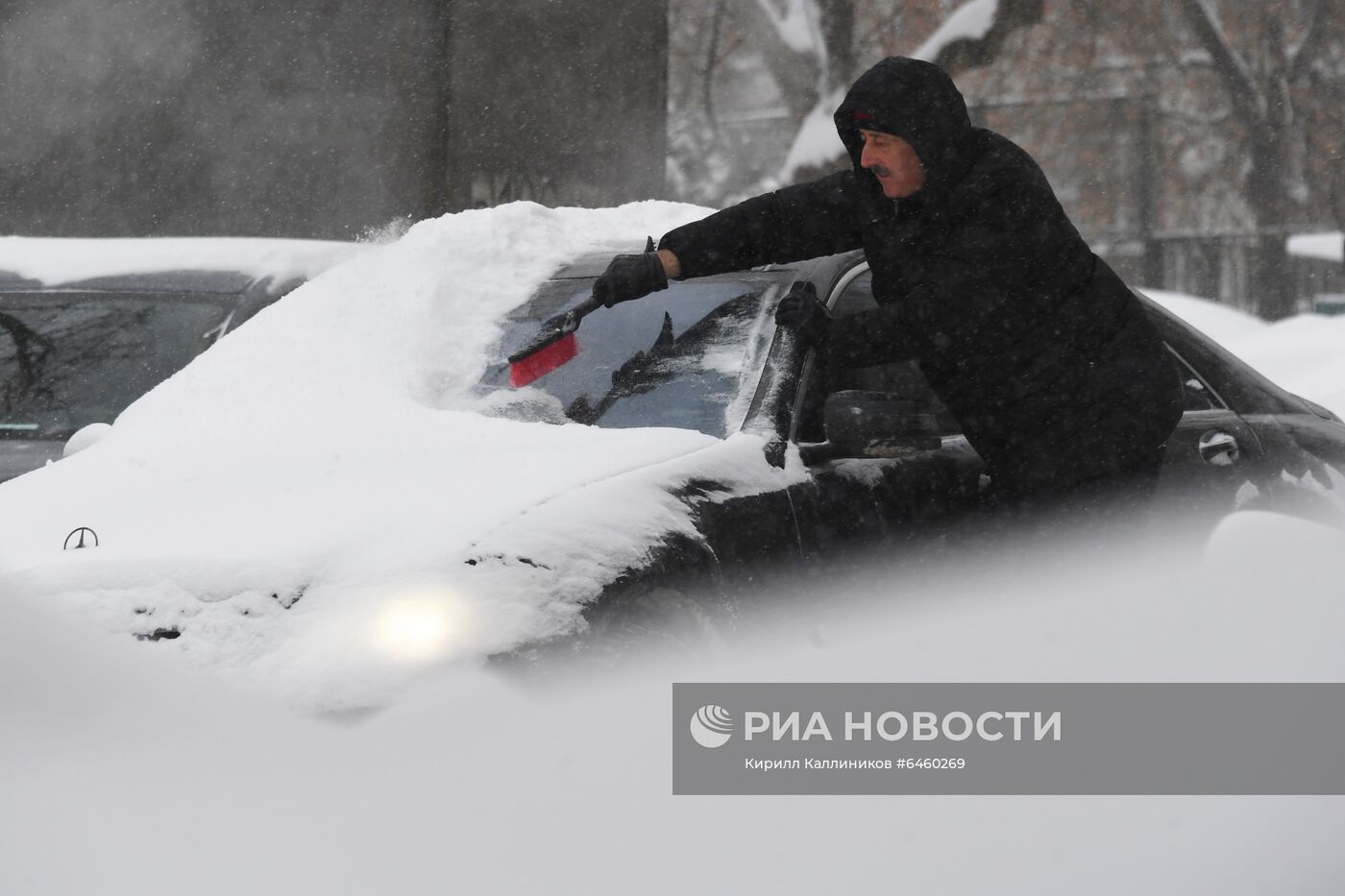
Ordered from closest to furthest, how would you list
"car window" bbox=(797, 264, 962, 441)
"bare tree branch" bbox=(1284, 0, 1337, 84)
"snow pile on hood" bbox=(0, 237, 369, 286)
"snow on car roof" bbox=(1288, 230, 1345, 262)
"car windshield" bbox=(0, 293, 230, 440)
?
"car window" bbox=(797, 264, 962, 441) → "car windshield" bbox=(0, 293, 230, 440) → "snow pile on hood" bbox=(0, 237, 369, 286) → "bare tree branch" bbox=(1284, 0, 1337, 84) → "snow on car roof" bbox=(1288, 230, 1345, 262)

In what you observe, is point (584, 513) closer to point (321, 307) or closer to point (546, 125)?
point (321, 307)

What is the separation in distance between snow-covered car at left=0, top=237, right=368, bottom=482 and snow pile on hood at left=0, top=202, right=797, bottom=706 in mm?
1708

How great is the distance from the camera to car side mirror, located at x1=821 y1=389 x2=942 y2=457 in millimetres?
3430

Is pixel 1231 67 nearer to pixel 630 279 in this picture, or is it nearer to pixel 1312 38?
pixel 1312 38

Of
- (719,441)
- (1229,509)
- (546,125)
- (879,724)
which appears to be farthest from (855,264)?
(546,125)

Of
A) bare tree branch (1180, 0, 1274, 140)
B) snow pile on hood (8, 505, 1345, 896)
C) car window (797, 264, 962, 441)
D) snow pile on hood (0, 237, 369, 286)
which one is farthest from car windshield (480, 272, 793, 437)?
bare tree branch (1180, 0, 1274, 140)

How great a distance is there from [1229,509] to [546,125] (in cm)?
879

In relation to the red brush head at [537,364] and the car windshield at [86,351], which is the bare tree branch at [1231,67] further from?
the red brush head at [537,364]

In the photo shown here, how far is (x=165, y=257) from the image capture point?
648cm

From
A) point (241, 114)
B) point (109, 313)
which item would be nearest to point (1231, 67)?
point (241, 114)

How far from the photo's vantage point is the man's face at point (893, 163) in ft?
12.2

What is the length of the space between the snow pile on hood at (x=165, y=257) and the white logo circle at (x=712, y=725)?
14.0 ft

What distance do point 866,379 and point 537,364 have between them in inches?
31.8

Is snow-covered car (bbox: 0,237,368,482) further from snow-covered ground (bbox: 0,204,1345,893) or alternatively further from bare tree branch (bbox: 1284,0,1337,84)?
bare tree branch (bbox: 1284,0,1337,84)
